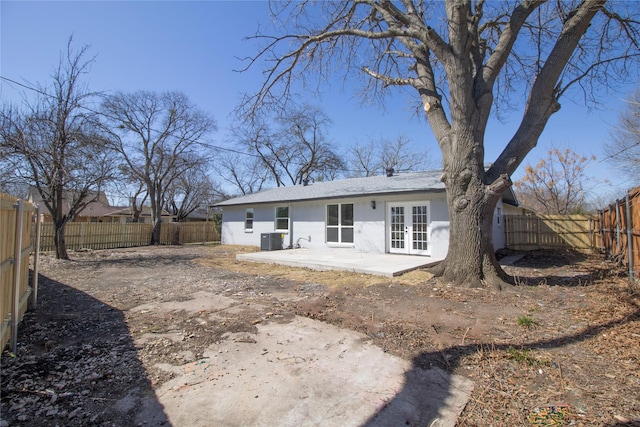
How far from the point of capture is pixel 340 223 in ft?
43.8

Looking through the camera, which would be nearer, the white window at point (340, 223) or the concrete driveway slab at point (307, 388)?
the concrete driveway slab at point (307, 388)

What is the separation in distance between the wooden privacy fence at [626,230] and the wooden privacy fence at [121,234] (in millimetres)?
20769

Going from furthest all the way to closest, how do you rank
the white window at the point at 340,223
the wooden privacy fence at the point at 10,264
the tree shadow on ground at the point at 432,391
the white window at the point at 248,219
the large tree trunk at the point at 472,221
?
the white window at the point at 248,219
the white window at the point at 340,223
the large tree trunk at the point at 472,221
the wooden privacy fence at the point at 10,264
the tree shadow on ground at the point at 432,391

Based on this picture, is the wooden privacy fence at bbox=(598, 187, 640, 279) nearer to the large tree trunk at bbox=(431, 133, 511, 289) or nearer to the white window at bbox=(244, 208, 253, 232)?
the large tree trunk at bbox=(431, 133, 511, 289)

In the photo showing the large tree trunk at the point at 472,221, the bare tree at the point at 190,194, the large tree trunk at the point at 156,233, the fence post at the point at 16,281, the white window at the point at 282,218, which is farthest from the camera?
the bare tree at the point at 190,194

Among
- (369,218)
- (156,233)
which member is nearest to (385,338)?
(369,218)

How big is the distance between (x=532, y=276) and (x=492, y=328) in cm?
489

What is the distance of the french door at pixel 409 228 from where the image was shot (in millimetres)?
10922

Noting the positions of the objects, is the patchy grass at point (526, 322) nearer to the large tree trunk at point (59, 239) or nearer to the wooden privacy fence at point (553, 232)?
the wooden privacy fence at point (553, 232)

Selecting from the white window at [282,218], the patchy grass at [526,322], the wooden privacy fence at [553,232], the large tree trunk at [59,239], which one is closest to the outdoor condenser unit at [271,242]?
the white window at [282,218]

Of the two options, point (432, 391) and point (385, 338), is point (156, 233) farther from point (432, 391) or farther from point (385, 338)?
point (432, 391)

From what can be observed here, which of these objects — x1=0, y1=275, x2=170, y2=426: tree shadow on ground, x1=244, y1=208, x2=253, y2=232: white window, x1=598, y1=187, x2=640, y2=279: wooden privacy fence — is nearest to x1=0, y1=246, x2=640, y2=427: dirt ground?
x1=0, y1=275, x2=170, y2=426: tree shadow on ground

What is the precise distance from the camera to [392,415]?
7.73 feet

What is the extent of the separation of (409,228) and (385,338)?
7886 millimetres
